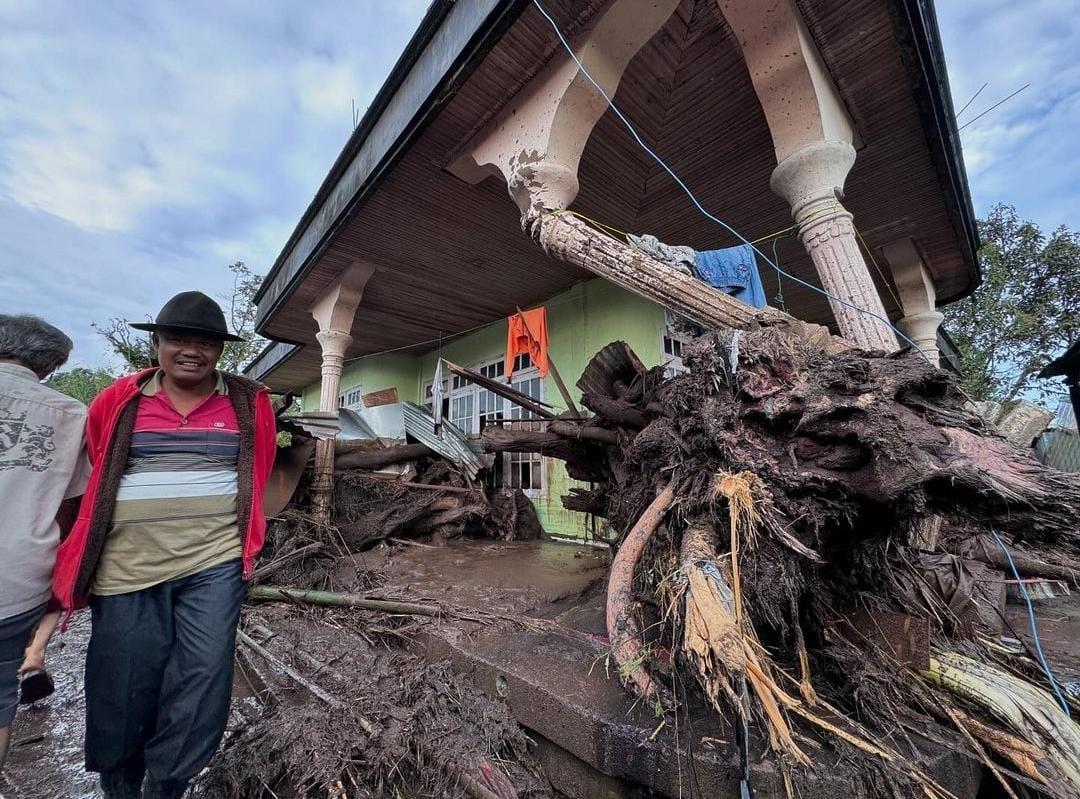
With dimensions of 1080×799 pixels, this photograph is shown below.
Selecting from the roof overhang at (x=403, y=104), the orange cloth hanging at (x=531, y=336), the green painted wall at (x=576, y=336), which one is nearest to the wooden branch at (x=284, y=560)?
the green painted wall at (x=576, y=336)

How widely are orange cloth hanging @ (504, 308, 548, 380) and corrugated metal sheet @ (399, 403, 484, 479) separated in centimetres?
148

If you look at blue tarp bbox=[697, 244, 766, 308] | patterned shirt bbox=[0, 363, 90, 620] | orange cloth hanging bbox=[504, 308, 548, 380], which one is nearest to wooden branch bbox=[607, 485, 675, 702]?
patterned shirt bbox=[0, 363, 90, 620]

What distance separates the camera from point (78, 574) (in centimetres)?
152

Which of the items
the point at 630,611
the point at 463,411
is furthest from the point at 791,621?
the point at 463,411

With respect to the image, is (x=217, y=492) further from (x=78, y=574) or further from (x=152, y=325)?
(x=152, y=325)

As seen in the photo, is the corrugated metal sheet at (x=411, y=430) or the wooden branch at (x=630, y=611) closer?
the wooden branch at (x=630, y=611)

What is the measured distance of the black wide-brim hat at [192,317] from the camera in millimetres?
1685

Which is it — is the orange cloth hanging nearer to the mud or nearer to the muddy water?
the mud

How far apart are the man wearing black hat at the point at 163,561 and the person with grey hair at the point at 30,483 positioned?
0.07 meters

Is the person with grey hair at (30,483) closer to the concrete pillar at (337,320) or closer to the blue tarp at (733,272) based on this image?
the blue tarp at (733,272)

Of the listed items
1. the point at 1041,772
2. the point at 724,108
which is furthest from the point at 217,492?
the point at 724,108

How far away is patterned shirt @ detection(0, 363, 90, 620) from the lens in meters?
1.42

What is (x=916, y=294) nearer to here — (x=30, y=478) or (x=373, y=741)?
(x=373, y=741)

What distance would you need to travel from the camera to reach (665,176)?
4.71 meters
